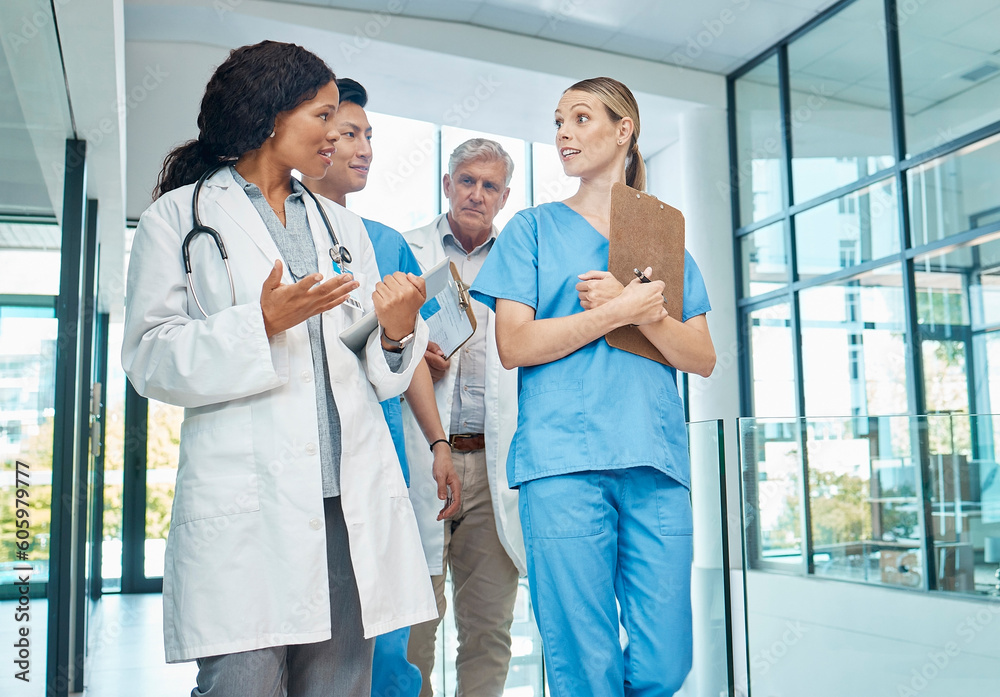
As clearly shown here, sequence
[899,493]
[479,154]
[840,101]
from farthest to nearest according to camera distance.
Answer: [840,101] → [899,493] → [479,154]

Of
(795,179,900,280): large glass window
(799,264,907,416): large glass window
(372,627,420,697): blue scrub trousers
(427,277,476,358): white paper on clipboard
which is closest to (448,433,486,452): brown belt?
(427,277,476,358): white paper on clipboard

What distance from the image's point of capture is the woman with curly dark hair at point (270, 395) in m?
1.14

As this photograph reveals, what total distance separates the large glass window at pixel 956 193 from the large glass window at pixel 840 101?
1.46ft

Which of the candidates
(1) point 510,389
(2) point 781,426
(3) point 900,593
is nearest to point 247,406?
(1) point 510,389

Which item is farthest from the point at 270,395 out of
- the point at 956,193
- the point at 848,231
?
the point at 848,231

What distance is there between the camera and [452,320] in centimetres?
189

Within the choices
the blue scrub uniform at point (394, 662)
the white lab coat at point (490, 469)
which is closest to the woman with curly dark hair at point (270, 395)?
the blue scrub uniform at point (394, 662)

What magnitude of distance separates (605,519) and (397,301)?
501 millimetres

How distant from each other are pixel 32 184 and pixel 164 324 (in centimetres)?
99

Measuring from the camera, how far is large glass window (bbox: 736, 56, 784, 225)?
280 inches

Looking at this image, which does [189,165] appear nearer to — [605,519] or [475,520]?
[605,519]

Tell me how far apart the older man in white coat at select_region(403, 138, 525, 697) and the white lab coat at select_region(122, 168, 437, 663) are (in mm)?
754

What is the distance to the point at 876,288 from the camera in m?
6.06

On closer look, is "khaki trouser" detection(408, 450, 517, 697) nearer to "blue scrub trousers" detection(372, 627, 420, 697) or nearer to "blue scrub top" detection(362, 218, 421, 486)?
"blue scrub top" detection(362, 218, 421, 486)
